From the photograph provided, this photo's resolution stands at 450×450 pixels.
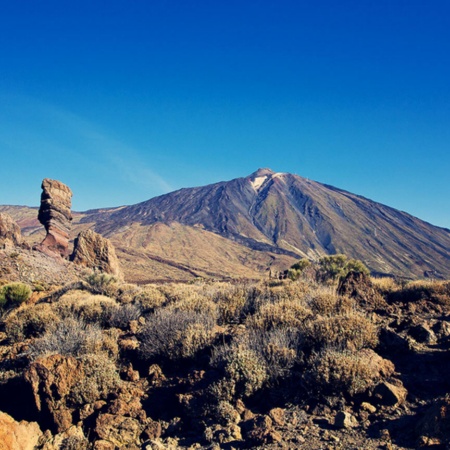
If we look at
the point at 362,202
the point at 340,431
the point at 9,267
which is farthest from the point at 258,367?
the point at 362,202

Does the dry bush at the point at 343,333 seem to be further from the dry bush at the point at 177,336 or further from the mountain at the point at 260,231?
the mountain at the point at 260,231

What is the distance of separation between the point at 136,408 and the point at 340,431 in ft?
8.21

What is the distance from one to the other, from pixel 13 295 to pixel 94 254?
13.8 m

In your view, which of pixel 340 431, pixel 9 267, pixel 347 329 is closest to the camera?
pixel 340 431

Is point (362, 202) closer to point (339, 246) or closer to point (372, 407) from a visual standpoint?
point (339, 246)

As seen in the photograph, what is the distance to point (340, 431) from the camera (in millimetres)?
3809

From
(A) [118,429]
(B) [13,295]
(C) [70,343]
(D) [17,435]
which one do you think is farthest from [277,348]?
(B) [13,295]

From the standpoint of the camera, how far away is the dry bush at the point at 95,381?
16.6ft

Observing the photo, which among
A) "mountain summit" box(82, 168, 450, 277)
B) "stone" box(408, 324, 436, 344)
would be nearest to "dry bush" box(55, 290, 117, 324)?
"stone" box(408, 324, 436, 344)

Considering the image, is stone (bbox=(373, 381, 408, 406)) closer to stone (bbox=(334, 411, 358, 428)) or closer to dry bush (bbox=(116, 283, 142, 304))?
stone (bbox=(334, 411, 358, 428))

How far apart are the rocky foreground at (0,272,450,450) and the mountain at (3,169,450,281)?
4261cm

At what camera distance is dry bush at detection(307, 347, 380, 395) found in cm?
439

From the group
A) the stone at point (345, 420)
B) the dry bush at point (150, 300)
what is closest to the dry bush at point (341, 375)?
the stone at point (345, 420)

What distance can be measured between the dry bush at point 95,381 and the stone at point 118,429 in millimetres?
567
